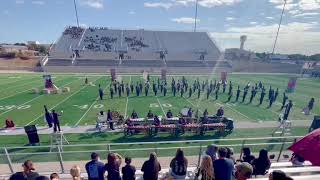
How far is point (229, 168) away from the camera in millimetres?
4969

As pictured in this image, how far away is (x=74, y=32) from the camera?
7200cm

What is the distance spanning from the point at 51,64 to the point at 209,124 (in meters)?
44.3

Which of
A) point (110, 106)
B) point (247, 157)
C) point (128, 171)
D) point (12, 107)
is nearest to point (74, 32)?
point (12, 107)

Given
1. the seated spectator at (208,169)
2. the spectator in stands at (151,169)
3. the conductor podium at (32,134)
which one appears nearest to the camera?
the seated spectator at (208,169)

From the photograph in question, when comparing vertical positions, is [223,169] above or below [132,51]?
below

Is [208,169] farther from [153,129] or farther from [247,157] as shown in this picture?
[153,129]

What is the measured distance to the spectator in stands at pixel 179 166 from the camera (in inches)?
232

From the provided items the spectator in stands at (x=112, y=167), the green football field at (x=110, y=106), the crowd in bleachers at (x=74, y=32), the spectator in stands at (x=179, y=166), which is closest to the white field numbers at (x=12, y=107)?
the green football field at (x=110, y=106)

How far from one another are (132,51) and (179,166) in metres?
58.3

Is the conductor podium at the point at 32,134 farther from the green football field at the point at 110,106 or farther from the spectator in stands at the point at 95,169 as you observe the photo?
the spectator in stands at the point at 95,169

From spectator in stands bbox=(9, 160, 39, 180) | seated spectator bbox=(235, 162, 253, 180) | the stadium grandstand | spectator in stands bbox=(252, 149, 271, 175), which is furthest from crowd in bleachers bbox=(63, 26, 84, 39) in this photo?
seated spectator bbox=(235, 162, 253, 180)

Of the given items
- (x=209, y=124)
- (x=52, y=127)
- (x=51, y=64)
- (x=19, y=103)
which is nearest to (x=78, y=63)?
(x=51, y=64)

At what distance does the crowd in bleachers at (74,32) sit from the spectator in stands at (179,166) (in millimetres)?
69671

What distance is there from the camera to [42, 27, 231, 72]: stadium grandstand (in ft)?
167
